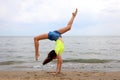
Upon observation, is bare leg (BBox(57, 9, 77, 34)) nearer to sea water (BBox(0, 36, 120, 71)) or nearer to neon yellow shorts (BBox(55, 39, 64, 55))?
neon yellow shorts (BBox(55, 39, 64, 55))

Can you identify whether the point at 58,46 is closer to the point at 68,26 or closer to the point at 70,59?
the point at 68,26

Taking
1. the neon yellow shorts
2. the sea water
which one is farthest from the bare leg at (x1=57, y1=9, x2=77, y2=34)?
the sea water

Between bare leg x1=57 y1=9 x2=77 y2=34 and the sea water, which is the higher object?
bare leg x1=57 y1=9 x2=77 y2=34

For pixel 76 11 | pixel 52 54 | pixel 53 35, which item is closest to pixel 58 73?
pixel 52 54

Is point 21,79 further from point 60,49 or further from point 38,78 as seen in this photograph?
point 60,49

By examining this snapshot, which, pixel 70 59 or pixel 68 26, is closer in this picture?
pixel 68 26

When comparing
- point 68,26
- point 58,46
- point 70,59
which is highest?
point 68,26

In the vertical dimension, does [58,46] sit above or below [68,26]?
below

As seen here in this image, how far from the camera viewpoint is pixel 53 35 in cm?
1124

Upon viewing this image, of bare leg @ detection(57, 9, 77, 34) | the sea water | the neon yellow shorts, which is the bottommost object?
the sea water

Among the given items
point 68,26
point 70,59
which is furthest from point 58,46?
point 70,59

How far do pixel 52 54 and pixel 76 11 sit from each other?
1.93 metres

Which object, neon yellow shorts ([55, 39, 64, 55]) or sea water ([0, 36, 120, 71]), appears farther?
A: sea water ([0, 36, 120, 71])

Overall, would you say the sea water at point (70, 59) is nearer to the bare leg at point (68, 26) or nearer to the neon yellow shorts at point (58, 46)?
the neon yellow shorts at point (58, 46)
